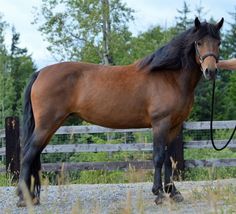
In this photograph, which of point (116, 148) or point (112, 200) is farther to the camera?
point (116, 148)

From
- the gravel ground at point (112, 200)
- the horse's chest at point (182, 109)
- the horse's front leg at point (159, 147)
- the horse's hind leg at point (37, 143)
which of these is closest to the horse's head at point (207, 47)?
the horse's chest at point (182, 109)

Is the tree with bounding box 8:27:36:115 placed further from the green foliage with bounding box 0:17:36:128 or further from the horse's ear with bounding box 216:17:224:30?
the horse's ear with bounding box 216:17:224:30

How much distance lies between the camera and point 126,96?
6.45 m

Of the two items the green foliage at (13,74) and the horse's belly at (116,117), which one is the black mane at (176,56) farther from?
the green foliage at (13,74)

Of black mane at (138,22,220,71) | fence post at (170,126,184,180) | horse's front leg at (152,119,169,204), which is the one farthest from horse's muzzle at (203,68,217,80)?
fence post at (170,126,184,180)

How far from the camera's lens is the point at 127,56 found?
26.3m

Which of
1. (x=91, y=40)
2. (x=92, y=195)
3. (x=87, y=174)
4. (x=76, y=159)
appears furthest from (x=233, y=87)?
(x=92, y=195)

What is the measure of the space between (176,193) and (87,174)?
16.1ft

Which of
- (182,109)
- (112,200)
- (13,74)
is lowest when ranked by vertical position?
(112,200)

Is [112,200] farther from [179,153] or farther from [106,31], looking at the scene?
[106,31]

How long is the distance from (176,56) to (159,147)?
109 centimetres

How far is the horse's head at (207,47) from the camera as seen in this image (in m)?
5.89

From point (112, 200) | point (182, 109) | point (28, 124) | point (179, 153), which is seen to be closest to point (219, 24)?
point (182, 109)

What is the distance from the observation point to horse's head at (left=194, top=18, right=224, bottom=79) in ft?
19.3
